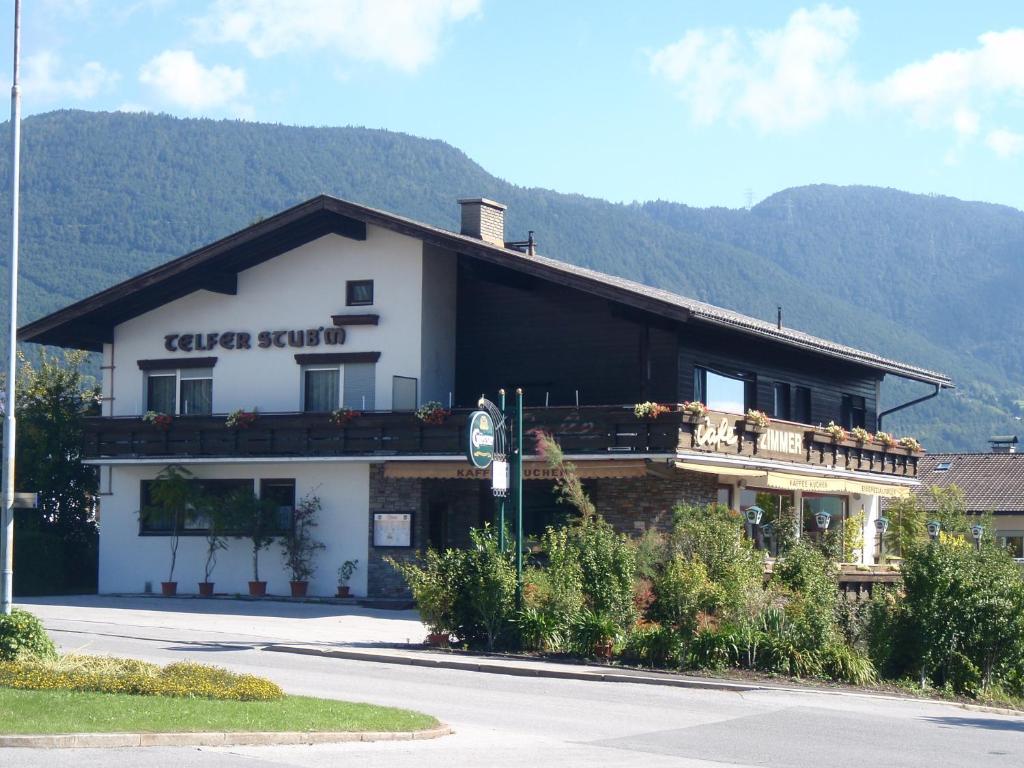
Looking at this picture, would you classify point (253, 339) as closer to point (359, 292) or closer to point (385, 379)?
point (359, 292)

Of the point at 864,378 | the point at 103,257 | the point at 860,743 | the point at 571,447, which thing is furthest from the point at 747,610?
the point at 103,257

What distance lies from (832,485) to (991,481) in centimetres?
3086

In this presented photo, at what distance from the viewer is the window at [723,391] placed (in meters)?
33.6

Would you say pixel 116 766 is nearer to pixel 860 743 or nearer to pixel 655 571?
pixel 860 743

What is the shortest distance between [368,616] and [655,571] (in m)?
9.00

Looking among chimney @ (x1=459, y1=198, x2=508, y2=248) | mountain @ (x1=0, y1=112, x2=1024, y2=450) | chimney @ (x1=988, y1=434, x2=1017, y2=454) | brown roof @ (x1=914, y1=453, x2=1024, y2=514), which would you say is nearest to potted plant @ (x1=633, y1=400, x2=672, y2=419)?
chimney @ (x1=459, y1=198, x2=508, y2=248)

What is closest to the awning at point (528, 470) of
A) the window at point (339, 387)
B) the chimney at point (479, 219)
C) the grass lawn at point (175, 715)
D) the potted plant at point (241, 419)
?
the window at point (339, 387)

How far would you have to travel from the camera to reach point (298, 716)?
14.2m

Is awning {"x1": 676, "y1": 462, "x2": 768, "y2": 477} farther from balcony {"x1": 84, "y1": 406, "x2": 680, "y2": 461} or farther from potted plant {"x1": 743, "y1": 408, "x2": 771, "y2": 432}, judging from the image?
potted plant {"x1": 743, "y1": 408, "x2": 771, "y2": 432}

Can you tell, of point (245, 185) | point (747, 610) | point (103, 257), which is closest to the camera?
point (747, 610)

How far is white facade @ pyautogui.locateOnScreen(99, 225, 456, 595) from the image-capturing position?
111 feet

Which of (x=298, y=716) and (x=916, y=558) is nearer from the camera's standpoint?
(x=298, y=716)

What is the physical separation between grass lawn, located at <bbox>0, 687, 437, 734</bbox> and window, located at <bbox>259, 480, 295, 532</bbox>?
62.7ft

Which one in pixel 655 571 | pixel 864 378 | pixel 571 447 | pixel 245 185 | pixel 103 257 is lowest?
pixel 655 571
